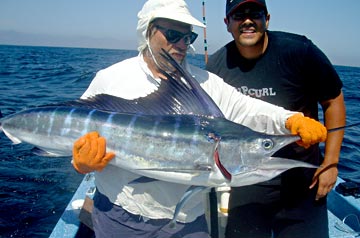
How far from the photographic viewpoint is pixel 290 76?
2559mm

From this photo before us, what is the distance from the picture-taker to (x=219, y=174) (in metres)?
1.82

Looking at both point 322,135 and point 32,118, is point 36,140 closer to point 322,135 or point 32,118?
point 32,118

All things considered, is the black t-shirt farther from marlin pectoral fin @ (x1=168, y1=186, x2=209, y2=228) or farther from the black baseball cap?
marlin pectoral fin @ (x1=168, y1=186, x2=209, y2=228)

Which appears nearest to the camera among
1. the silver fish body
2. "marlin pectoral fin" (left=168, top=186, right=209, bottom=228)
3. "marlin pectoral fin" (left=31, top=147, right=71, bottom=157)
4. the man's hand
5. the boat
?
"marlin pectoral fin" (left=168, top=186, right=209, bottom=228)

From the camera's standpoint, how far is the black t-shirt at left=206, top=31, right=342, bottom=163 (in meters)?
2.46

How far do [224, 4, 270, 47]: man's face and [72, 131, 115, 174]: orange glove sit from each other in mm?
1340

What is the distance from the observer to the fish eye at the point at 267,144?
1.82 metres

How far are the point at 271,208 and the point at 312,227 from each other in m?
0.32

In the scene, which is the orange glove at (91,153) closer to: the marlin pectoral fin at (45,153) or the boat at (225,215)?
the marlin pectoral fin at (45,153)

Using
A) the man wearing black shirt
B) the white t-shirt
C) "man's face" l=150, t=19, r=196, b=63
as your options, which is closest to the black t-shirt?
the man wearing black shirt

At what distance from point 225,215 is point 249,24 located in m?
1.79

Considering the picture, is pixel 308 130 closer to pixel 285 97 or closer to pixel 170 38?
pixel 285 97

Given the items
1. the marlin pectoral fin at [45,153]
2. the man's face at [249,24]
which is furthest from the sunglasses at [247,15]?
the marlin pectoral fin at [45,153]

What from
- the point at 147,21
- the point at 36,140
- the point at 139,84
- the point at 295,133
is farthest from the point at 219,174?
the point at 36,140
